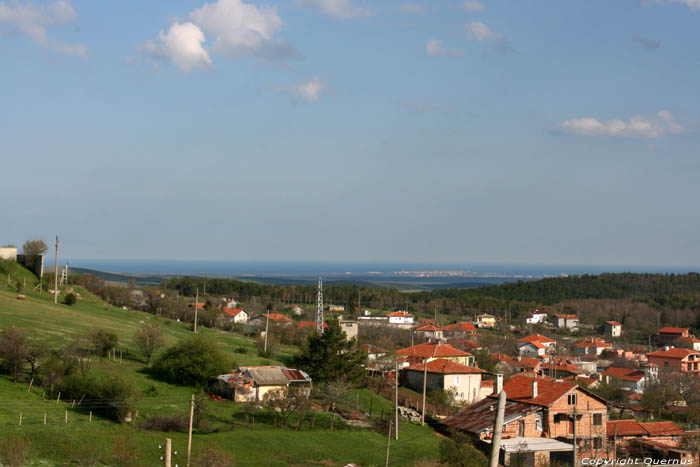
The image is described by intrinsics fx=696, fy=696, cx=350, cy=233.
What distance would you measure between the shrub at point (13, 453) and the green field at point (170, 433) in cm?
237

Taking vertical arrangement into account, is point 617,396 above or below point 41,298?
below

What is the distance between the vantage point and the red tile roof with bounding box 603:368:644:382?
6184cm

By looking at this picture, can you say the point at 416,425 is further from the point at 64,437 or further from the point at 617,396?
the point at 617,396

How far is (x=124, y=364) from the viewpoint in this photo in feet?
127

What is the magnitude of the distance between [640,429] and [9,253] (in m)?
63.1

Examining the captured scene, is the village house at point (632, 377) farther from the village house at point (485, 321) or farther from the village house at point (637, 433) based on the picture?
the village house at point (485, 321)

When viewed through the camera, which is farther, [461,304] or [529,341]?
[461,304]

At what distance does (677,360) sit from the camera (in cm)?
7050

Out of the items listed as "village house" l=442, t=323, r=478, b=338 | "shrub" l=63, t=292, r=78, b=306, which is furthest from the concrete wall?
"village house" l=442, t=323, r=478, b=338

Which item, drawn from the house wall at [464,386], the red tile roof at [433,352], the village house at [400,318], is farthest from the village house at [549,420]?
the village house at [400,318]

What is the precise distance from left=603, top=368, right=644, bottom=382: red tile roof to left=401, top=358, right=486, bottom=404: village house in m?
19.8

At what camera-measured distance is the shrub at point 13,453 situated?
19688mm

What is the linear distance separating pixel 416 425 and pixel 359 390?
22.8 feet

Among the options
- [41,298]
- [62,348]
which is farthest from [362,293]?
[62,348]
